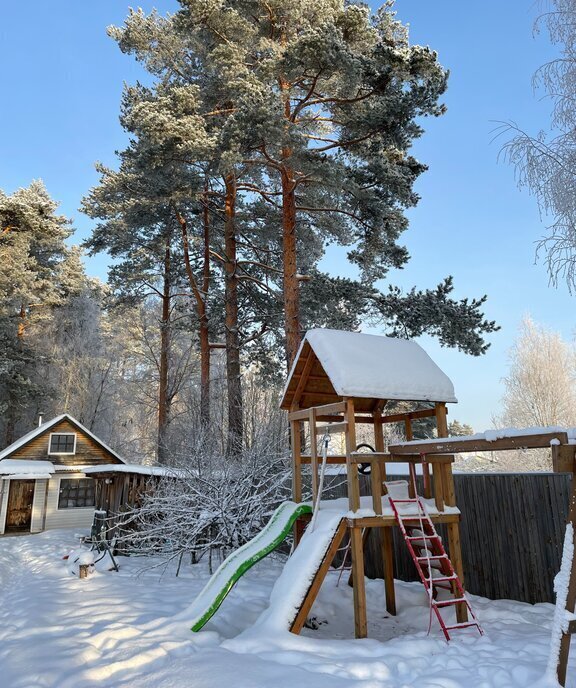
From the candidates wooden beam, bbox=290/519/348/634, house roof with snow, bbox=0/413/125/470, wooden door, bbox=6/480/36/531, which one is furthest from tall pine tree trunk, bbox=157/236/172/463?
wooden beam, bbox=290/519/348/634

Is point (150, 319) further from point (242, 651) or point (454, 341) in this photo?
point (242, 651)

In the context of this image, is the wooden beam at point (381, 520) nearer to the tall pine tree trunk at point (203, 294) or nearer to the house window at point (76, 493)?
the tall pine tree trunk at point (203, 294)

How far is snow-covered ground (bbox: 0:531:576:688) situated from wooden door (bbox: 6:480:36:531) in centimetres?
1190

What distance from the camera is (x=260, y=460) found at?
8.87 meters

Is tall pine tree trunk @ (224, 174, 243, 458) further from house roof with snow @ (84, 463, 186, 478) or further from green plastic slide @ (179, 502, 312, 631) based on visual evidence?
green plastic slide @ (179, 502, 312, 631)

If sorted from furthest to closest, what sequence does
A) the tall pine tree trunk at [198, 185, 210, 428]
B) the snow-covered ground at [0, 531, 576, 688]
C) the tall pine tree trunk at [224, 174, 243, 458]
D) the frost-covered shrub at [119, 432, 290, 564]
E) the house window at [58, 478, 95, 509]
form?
the house window at [58, 478, 95, 509], the tall pine tree trunk at [198, 185, 210, 428], the tall pine tree trunk at [224, 174, 243, 458], the frost-covered shrub at [119, 432, 290, 564], the snow-covered ground at [0, 531, 576, 688]

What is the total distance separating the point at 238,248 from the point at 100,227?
4.96 metres

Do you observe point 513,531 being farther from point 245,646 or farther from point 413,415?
point 245,646

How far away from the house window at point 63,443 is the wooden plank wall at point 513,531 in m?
16.4

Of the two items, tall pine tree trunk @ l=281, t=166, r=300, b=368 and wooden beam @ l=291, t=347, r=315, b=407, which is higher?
tall pine tree trunk @ l=281, t=166, r=300, b=368

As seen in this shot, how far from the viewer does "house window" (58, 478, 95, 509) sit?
18672 mm

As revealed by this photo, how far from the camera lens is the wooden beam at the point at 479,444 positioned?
159 inches

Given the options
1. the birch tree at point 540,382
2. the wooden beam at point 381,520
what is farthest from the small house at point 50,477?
the birch tree at point 540,382

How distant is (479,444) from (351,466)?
5.27ft
